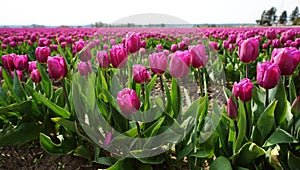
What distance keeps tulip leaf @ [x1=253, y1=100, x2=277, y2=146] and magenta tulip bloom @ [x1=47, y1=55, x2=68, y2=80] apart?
1034 millimetres

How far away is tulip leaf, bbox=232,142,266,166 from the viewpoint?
1.22m

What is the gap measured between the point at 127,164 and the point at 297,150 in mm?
850

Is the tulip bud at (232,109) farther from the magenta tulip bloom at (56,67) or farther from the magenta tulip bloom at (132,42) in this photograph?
the magenta tulip bloom at (56,67)

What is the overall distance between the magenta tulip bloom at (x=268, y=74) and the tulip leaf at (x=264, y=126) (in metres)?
0.11

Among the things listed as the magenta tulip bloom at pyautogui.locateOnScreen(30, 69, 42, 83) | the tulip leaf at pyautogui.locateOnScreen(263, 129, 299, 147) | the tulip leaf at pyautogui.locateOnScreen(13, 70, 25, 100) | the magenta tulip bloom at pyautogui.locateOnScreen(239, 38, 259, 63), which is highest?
the magenta tulip bloom at pyautogui.locateOnScreen(239, 38, 259, 63)

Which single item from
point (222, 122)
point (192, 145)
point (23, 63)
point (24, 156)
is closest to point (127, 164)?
point (192, 145)

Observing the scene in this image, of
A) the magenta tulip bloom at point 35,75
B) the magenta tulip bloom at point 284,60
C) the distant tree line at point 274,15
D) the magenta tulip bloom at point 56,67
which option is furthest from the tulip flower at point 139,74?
the distant tree line at point 274,15

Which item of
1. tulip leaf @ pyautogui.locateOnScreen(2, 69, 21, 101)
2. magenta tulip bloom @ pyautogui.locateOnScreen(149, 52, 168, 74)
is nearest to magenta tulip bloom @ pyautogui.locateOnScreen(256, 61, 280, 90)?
magenta tulip bloom @ pyautogui.locateOnScreen(149, 52, 168, 74)

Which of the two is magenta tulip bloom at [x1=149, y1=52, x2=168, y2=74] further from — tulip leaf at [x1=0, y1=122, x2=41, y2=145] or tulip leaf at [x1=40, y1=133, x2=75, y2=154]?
tulip leaf at [x1=0, y1=122, x2=41, y2=145]

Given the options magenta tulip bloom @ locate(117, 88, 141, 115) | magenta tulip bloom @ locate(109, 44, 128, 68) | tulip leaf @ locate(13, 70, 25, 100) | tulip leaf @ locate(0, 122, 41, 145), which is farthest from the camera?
tulip leaf @ locate(13, 70, 25, 100)

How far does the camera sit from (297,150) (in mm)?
1383

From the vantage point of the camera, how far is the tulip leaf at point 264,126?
4.20 ft

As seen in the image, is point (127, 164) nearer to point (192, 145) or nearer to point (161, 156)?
point (161, 156)

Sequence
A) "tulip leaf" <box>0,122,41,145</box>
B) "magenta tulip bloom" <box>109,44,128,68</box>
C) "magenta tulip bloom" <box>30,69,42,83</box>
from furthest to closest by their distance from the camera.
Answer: "magenta tulip bloom" <box>30,69,42,83</box>
"tulip leaf" <box>0,122,41,145</box>
"magenta tulip bloom" <box>109,44,128,68</box>
